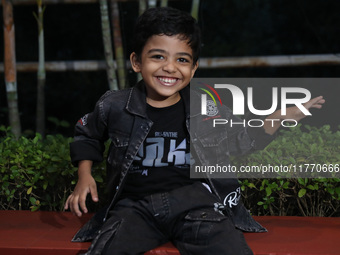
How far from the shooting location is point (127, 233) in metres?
2.30

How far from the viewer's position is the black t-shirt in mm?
2473

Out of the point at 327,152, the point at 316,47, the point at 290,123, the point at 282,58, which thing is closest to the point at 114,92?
the point at 327,152

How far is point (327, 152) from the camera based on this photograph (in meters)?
3.01

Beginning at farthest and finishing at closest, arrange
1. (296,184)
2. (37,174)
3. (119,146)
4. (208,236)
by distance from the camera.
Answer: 1. (37,174)
2. (296,184)
3. (119,146)
4. (208,236)

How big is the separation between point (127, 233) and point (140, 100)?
2.06 ft

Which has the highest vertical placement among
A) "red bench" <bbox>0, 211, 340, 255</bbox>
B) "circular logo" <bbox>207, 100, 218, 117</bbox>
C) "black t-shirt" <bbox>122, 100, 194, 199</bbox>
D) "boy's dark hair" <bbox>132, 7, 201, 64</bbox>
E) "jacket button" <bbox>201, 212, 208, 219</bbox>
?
"boy's dark hair" <bbox>132, 7, 201, 64</bbox>

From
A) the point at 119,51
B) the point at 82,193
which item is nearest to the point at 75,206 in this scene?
the point at 82,193

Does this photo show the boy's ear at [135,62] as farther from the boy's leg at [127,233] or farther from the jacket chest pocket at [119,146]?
the boy's leg at [127,233]

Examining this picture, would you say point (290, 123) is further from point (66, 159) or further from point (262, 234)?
point (66, 159)

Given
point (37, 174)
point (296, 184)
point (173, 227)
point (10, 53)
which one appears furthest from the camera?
point (10, 53)

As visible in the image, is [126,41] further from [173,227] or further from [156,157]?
[173,227]

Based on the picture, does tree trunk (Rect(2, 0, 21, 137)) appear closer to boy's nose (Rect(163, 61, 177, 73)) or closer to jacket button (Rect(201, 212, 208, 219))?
boy's nose (Rect(163, 61, 177, 73))

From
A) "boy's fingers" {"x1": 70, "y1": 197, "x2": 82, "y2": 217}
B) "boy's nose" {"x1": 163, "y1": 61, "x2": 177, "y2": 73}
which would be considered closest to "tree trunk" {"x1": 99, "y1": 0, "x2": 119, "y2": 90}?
"boy's nose" {"x1": 163, "y1": 61, "x2": 177, "y2": 73}

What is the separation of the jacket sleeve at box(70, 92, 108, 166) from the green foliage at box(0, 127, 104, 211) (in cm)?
47
